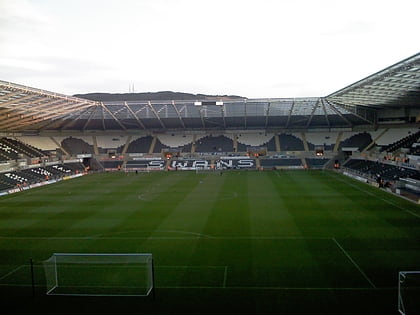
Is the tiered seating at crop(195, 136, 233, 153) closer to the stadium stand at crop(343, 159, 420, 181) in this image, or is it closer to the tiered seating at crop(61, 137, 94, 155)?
the tiered seating at crop(61, 137, 94, 155)

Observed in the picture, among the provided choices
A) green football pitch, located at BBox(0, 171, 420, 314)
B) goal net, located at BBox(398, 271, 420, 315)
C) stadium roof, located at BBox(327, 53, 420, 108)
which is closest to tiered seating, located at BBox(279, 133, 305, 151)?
stadium roof, located at BBox(327, 53, 420, 108)

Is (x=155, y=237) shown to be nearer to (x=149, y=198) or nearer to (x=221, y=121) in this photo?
(x=149, y=198)

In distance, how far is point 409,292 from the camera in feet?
33.1

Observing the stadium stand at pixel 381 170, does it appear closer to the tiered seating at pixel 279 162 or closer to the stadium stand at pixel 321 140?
the stadium stand at pixel 321 140

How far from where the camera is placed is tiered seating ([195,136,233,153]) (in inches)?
2212

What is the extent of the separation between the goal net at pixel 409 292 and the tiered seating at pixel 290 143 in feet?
144

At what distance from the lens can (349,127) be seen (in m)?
53.7

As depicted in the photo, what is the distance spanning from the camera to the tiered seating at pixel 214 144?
56.2 metres

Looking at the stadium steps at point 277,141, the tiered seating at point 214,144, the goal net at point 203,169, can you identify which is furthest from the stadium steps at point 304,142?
the goal net at point 203,169

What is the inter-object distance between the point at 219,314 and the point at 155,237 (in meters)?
7.98

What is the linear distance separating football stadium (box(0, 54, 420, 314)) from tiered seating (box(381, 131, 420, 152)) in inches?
9.8

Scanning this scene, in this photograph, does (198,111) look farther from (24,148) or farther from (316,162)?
(24,148)

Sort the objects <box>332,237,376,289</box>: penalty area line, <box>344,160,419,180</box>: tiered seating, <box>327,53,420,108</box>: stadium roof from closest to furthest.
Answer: <box>332,237,376,289</box>: penalty area line → <box>327,53,420,108</box>: stadium roof → <box>344,160,419,180</box>: tiered seating

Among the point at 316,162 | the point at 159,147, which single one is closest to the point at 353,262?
the point at 316,162
